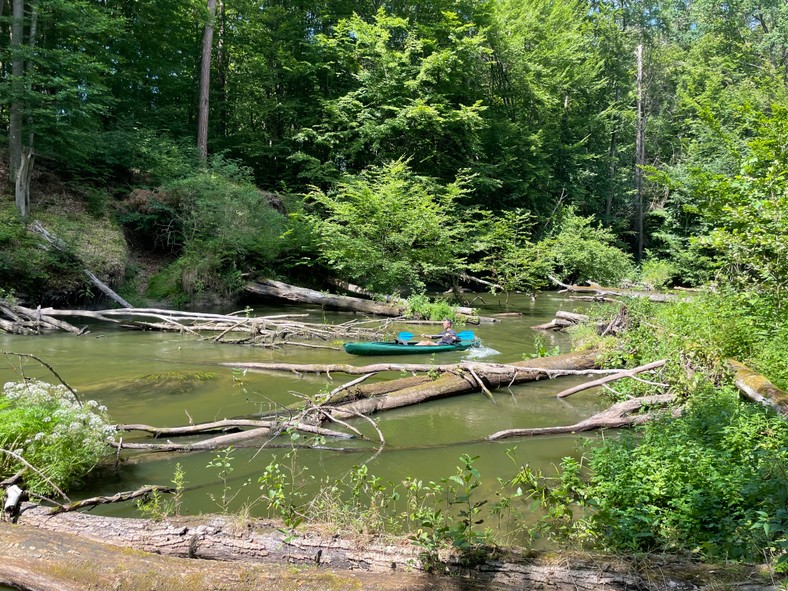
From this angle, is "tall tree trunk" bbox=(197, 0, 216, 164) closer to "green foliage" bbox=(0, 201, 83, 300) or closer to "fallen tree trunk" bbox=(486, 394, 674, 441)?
"green foliage" bbox=(0, 201, 83, 300)

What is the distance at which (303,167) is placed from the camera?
27.2 m

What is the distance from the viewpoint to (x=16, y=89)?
14422 mm

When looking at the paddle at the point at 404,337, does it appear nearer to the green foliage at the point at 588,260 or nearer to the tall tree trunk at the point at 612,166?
the green foliage at the point at 588,260

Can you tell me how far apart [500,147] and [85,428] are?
2763 cm

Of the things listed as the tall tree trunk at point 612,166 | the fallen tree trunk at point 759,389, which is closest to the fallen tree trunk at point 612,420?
the fallen tree trunk at point 759,389

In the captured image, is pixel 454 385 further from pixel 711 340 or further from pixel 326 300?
pixel 326 300

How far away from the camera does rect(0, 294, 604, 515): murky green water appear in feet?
18.1

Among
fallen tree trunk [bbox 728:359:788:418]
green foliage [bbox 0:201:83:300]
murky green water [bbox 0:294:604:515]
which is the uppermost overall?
green foliage [bbox 0:201:83:300]

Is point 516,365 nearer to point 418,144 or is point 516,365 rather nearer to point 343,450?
point 343,450

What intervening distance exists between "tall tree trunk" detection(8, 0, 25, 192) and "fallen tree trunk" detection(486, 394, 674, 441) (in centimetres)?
1584

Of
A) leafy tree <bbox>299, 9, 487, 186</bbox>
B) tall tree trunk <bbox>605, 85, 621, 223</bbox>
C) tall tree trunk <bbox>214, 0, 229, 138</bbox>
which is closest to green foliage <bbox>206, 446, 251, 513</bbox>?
leafy tree <bbox>299, 9, 487, 186</bbox>

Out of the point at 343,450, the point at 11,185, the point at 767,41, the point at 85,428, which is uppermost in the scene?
the point at 767,41

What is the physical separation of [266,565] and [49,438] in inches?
101

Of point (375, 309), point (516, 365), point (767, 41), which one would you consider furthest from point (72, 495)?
point (767, 41)
